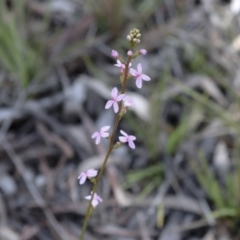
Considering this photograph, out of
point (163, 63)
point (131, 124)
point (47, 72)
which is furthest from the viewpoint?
point (163, 63)

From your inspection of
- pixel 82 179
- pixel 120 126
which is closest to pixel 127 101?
pixel 82 179

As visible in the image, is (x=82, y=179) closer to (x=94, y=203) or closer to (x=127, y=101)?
(x=94, y=203)

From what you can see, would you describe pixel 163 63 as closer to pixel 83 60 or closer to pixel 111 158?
pixel 83 60

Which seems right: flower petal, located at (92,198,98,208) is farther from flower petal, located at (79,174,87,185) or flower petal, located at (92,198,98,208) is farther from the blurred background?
the blurred background

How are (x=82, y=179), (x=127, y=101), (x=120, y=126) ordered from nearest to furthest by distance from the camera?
(x=127, y=101) → (x=82, y=179) → (x=120, y=126)

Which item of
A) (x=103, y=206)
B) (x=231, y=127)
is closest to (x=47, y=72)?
(x=103, y=206)

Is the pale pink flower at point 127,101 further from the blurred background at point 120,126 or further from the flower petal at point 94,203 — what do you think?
the blurred background at point 120,126

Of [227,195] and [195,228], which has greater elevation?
[227,195]

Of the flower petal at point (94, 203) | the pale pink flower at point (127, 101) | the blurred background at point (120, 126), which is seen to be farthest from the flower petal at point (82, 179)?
the blurred background at point (120, 126)
